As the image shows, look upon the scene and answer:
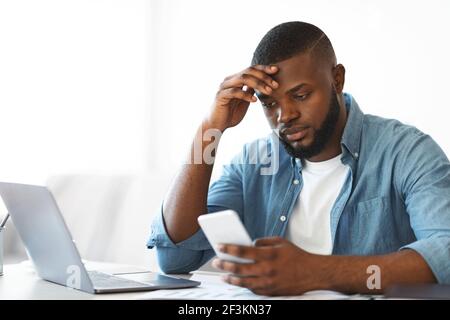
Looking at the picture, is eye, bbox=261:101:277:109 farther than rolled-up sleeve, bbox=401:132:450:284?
Yes

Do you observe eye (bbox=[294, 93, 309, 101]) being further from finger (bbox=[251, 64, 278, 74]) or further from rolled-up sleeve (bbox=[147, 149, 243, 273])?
rolled-up sleeve (bbox=[147, 149, 243, 273])

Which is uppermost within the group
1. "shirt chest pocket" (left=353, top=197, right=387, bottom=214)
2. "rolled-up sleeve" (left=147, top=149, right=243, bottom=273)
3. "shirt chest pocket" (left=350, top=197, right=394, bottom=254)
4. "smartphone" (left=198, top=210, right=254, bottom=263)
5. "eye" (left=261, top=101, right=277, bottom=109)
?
"eye" (left=261, top=101, right=277, bottom=109)

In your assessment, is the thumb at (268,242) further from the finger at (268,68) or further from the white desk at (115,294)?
the finger at (268,68)

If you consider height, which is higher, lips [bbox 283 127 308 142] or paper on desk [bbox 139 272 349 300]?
lips [bbox 283 127 308 142]

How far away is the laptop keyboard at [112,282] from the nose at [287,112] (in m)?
0.47

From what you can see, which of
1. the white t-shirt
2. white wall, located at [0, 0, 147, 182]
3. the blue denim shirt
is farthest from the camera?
white wall, located at [0, 0, 147, 182]

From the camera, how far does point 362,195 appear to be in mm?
1438

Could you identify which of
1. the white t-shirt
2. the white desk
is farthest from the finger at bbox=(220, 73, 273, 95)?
the white desk

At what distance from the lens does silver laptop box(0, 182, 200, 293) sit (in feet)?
3.61

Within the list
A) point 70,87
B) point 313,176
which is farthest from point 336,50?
point 313,176

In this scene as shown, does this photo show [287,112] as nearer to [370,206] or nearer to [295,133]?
[295,133]

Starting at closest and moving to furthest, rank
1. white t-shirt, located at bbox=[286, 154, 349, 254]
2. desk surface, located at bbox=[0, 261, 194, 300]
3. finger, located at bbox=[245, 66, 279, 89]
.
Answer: desk surface, located at bbox=[0, 261, 194, 300] → finger, located at bbox=[245, 66, 279, 89] → white t-shirt, located at bbox=[286, 154, 349, 254]
